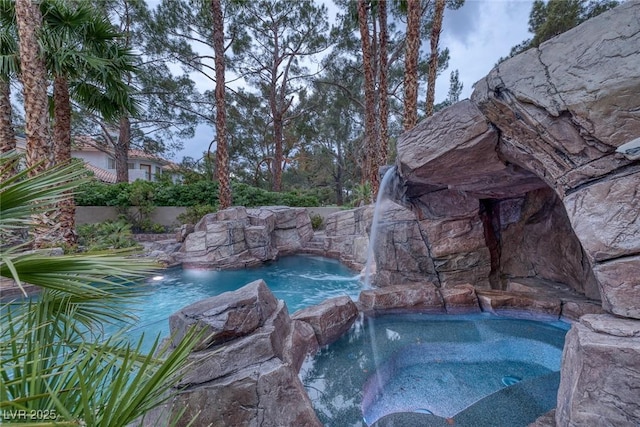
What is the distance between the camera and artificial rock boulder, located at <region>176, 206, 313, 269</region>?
8812 mm

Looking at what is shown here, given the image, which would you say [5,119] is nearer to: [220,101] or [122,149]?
[220,101]

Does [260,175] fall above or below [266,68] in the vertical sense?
below

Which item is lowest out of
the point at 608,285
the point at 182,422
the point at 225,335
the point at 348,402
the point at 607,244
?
the point at 348,402

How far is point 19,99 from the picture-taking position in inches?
551

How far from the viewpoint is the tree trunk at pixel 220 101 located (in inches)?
373

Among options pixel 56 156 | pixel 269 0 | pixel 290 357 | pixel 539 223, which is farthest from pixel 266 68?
pixel 290 357

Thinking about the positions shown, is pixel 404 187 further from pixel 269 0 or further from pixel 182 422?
pixel 269 0

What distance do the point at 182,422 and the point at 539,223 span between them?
20.1 ft

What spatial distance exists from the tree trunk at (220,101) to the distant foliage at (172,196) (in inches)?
91.1

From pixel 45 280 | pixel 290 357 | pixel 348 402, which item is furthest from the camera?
pixel 290 357

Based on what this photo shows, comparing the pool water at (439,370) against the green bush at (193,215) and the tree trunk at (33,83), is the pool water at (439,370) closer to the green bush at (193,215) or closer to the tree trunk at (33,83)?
the tree trunk at (33,83)

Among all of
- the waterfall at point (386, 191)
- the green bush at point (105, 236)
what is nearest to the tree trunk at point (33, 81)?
the green bush at point (105, 236)

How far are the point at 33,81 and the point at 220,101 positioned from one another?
195 inches

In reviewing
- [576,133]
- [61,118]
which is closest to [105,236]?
[61,118]
